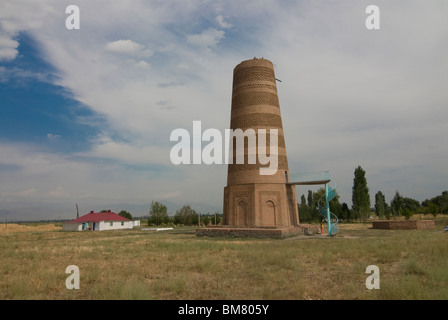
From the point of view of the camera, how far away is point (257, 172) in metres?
23.5

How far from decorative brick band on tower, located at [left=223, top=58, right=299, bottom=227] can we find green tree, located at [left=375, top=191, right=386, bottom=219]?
145 feet

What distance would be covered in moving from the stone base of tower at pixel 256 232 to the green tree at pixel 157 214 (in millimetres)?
35562

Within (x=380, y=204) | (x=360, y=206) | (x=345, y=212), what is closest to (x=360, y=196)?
(x=360, y=206)

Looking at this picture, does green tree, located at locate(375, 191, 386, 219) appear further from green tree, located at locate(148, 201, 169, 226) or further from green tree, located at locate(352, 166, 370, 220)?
green tree, located at locate(148, 201, 169, 226)

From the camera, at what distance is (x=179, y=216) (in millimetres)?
58469

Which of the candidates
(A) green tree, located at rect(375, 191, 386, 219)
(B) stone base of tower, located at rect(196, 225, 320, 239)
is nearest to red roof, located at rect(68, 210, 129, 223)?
(B) stone base of tower, located at rect(196, 225, 320, 239)

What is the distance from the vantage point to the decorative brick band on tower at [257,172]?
75.7 feet

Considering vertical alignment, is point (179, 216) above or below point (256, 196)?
below

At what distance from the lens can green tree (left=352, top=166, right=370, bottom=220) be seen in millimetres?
48375

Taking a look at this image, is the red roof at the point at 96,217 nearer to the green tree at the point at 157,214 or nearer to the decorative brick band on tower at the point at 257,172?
the green tree at the point at 157,214
